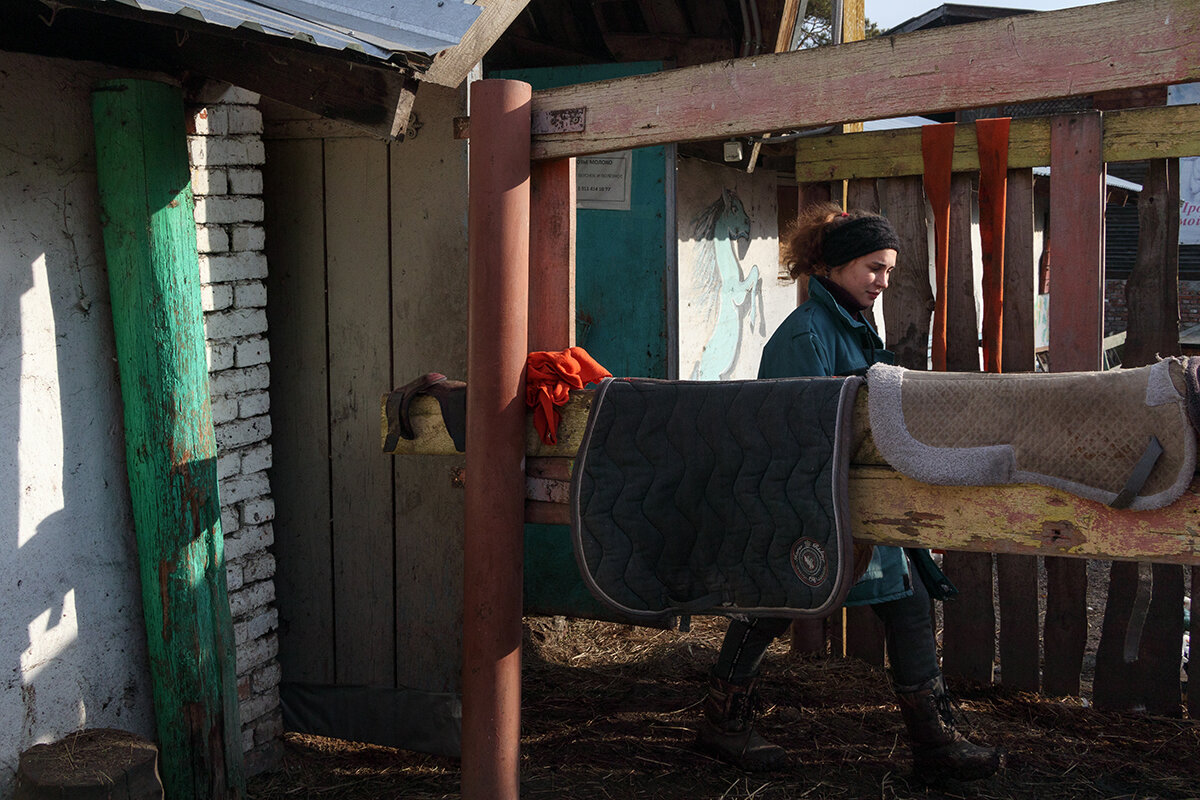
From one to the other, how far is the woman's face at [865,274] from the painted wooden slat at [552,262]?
3.43ft

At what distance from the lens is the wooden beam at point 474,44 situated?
321 cm

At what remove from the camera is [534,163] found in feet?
9.03

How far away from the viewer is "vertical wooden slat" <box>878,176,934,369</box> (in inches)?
168

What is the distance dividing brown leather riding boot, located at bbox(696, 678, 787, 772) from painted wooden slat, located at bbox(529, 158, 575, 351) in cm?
149

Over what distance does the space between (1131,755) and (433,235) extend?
10.3 feet

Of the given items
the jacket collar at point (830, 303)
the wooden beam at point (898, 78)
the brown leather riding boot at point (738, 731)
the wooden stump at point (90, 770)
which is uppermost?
the wooden beam at point (898, 78)

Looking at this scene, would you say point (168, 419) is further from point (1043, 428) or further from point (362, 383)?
point (1043, 428)

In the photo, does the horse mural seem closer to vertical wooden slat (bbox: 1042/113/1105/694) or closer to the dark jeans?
vertical wooden slat (bbox: 1042/113/1105/694)

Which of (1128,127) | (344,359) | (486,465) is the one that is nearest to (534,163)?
(486,465)

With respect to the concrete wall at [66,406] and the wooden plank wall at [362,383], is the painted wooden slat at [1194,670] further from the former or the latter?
the concrete wall at [66,406]

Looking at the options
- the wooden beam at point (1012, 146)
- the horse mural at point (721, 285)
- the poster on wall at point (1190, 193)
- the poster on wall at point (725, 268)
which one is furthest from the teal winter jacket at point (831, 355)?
the poster on wall at point (1190, 193)

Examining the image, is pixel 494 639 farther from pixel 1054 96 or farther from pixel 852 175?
pixel 852 175

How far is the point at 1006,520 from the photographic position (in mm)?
2172

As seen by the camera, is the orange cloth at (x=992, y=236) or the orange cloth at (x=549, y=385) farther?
the orange cloth at (x=992, y=236)
